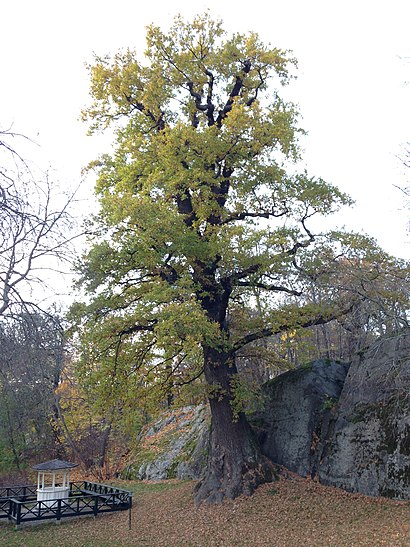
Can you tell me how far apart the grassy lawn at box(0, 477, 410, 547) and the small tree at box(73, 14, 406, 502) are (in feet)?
2.79

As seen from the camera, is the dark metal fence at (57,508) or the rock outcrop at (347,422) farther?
the dark metal fence at (57,508)

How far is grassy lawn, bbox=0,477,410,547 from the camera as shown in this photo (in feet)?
30.3

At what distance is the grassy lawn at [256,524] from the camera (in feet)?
30.3

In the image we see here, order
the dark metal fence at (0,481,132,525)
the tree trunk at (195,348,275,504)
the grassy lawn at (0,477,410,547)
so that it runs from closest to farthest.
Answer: the grassy lawn at (0,477,410,547) → the tree trunk at (195,348,275,504) → the dark metal fence at (0,481,132,525)

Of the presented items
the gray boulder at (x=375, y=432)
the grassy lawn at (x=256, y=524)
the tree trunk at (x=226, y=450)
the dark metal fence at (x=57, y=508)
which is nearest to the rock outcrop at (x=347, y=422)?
the gray boulder at (x=375, y=432)

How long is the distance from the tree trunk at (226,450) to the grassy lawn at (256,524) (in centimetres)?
43

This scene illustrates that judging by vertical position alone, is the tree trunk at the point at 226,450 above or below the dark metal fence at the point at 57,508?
above

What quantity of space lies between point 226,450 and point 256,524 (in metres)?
2.58

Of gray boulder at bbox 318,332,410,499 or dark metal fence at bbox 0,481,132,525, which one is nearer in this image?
gray boulder at bbox 318,332,410,499

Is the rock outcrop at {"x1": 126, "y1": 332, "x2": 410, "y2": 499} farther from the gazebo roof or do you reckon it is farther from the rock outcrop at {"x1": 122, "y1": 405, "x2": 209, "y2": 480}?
the gazebo roof

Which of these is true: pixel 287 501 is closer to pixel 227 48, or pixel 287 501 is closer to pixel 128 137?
pixel 128 137

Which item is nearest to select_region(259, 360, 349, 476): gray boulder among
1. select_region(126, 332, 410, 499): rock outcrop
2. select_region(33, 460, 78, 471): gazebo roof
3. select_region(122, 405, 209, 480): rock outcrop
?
select_region(126, 332, 410, 499): rock outcrop

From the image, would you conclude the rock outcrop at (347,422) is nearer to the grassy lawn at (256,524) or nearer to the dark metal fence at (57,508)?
the grassy lawn at (256,524)

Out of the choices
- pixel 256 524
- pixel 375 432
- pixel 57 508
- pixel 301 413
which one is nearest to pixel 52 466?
pixel 57 508
